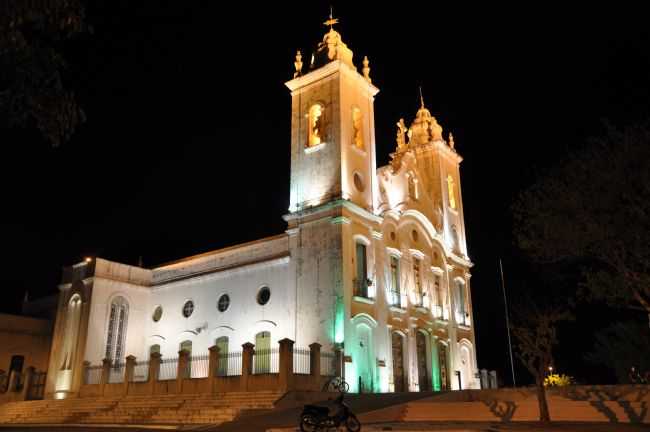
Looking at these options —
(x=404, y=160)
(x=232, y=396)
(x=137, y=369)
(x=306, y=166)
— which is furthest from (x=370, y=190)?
(x=137, y=369)

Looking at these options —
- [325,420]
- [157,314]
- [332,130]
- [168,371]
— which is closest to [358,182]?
[332,130]

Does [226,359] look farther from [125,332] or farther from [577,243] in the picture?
[577,243]

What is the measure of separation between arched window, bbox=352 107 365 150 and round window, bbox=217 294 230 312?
9290mm

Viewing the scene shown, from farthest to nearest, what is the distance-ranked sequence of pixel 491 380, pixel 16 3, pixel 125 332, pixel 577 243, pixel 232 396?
pixel 491 380 → pixel 125 332 → pixel 232 396 → pixel 577 243 → pixel 16 3

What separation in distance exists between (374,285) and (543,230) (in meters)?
9.32

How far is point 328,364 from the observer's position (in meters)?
21.5

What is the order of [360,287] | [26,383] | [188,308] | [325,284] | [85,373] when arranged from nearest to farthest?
[325,284] < [360,287] < [85,373] < [26,383] < [188,308]

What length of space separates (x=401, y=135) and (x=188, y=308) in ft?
51.9

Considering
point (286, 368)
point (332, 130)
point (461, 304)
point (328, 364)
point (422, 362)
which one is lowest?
point (286, 368)

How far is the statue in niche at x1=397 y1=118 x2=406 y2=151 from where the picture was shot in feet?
113

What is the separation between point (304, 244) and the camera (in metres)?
24.6

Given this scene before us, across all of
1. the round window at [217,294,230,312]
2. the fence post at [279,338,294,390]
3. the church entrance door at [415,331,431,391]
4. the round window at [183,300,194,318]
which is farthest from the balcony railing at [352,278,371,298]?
the round window at [183,300,194,318]

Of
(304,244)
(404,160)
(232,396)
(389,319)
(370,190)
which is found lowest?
(232,396)

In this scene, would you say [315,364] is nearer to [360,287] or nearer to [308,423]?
[360,287]
